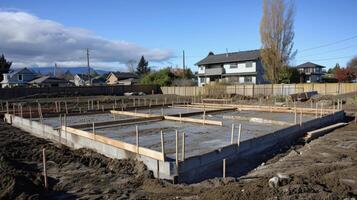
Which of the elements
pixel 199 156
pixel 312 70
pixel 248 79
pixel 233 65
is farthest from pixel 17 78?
pixel 199 156

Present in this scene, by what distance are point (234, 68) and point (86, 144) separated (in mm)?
29713

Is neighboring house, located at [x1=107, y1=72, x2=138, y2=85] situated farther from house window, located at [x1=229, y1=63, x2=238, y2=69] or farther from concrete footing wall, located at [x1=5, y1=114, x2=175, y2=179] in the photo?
concrete footing wall, located at [x1=5, y1=114, x2=175, y2=179]

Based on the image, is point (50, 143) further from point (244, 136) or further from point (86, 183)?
point (244, 136)

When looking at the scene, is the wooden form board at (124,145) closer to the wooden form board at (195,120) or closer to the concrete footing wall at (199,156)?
the concrete footing wall at (199,156)

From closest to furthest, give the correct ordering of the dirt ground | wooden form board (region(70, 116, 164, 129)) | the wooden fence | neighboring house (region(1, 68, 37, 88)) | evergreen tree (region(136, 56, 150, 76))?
the dirt ground
wooden form board (region(70, 116, 164, 129))
the wooden fence
neighboring house (region(1, 68, 37, 88))
evergreen tree (region(136, 56, 150, 76))

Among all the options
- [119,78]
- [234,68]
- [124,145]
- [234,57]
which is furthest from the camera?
[119,78]

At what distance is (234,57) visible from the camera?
36.8 metres

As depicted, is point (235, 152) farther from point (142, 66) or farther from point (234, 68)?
point (142, 66)

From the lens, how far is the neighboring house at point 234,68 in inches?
1363

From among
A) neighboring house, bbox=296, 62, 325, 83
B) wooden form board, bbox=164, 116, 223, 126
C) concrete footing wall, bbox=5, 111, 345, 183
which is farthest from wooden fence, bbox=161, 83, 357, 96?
neighboring house, bbox=296, 62, 325, 83

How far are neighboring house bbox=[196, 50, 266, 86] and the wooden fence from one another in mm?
4733

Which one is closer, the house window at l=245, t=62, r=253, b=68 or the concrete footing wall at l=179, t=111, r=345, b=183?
the concrete footing wall at l=179, t=111, r=345, b=183

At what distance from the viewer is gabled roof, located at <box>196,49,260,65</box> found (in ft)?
114

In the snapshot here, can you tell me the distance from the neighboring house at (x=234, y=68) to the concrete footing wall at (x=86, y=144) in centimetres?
2520
